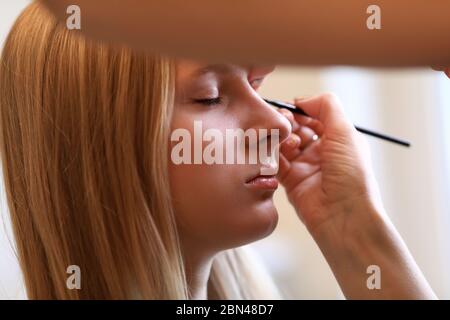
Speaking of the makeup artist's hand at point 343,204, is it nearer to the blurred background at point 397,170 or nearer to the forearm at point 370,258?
the forearm at point 370,258

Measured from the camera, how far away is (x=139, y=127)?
0.68 metres

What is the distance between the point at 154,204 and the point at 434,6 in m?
0.36

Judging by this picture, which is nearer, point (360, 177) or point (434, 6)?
point (434, 6)

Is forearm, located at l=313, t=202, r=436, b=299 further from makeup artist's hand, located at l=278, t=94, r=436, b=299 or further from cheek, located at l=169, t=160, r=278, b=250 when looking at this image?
cheek, located at l=169, t=160, r=278, b=250

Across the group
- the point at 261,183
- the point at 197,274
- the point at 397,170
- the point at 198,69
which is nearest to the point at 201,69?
the point at 198,69

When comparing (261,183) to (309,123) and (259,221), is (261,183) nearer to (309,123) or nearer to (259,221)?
(259,221)

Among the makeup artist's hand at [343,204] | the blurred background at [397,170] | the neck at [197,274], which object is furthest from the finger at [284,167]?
the blurred background at [397,170]

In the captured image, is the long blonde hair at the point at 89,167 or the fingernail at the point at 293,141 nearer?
the long blonde hair at the point at 89,167

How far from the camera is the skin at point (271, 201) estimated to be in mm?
674

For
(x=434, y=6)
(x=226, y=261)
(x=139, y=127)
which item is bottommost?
(x=226, y=261)

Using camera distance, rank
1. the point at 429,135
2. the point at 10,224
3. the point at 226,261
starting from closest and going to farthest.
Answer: the point at 10,224 < the point at 226,261 < the point at 429,135

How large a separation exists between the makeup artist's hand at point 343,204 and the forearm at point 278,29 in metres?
0.32
